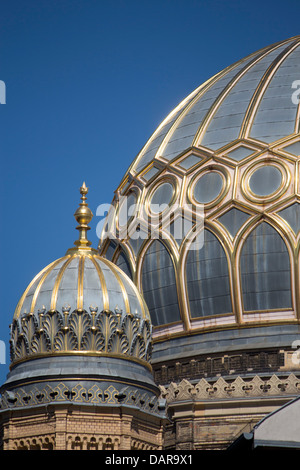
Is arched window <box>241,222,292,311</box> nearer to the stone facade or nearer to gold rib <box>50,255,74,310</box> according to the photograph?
gold rib <box>50,255,74,310</box>

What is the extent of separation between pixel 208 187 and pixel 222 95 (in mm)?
2970

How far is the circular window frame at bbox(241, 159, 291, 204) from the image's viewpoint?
3706cm

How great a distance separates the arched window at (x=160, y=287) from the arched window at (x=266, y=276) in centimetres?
173

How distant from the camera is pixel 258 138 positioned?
3803 centimetres

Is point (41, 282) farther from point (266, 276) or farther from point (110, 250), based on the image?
point (110, 250)

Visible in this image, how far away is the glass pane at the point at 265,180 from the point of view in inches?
1467

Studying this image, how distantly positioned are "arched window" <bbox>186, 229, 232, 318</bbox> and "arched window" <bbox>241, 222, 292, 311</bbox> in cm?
46

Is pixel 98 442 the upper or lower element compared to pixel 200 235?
lower

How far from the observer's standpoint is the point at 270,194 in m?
37.1

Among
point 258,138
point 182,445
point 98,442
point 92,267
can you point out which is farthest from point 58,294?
point 258,138
